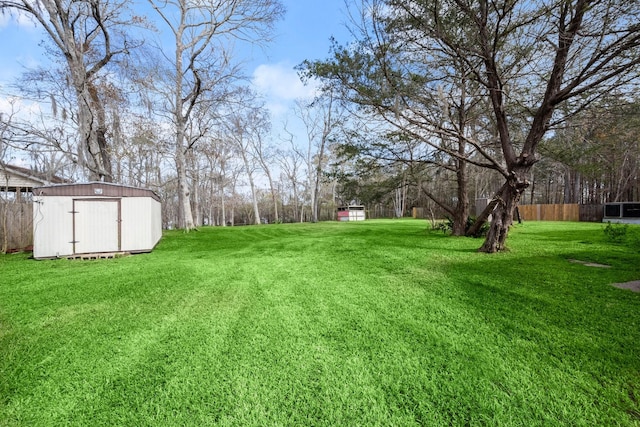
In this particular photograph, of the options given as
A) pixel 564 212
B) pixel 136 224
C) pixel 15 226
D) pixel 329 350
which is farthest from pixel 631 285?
pixel 564 212

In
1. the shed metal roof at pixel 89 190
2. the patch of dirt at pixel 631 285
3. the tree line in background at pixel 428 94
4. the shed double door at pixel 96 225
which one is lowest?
the patch of dirt at pixel 631 285

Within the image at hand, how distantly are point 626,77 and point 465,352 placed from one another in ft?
19.7

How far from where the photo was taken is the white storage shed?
6.56 meters

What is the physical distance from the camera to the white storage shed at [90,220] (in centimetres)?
656

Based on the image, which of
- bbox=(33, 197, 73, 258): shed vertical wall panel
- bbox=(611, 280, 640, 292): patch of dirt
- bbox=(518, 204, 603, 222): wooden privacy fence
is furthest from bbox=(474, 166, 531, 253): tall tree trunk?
bbox=(518, 204, 603, 222): wooden privacy fence

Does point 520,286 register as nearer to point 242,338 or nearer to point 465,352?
point 465,352

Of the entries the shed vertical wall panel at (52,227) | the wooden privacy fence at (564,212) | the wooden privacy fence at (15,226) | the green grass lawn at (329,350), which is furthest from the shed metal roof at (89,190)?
the wooden privacy fence at (564,212)

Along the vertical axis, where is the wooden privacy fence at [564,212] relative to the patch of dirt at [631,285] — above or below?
above

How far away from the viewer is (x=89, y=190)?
690 cm

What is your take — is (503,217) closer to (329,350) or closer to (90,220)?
(329,350)

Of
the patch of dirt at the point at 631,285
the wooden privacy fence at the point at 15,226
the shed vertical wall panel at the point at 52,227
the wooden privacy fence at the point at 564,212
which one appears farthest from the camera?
the wooden privacy fence at the point at 564,212

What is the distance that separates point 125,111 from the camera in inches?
439

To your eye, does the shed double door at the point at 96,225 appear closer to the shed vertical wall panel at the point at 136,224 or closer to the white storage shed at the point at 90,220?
the white storage shed at the point at 90,220

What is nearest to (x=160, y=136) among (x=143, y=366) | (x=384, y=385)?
(x=143, y=366)
